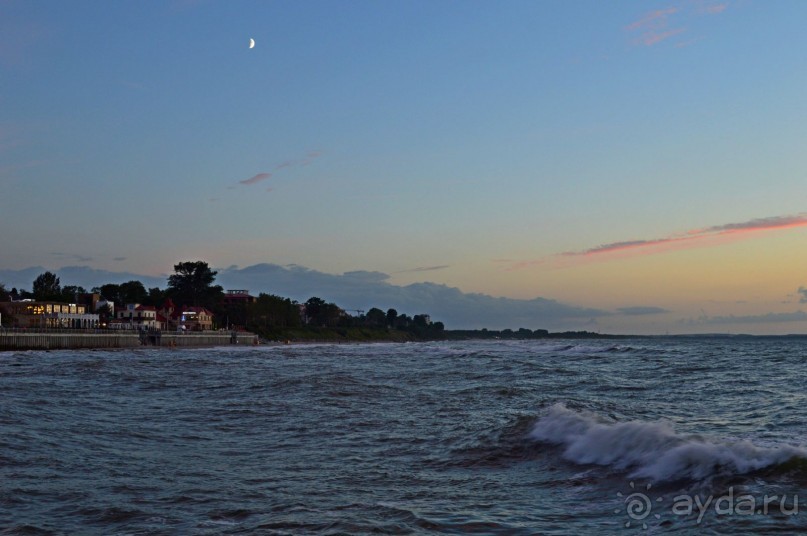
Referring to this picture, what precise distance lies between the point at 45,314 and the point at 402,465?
125 meters

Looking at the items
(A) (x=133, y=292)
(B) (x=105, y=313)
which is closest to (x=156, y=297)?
(A) (x=133, y=292)

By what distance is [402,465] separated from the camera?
11344 millimetres

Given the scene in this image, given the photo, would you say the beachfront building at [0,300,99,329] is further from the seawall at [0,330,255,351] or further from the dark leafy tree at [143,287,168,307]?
the dark leafy tree at [143,287,168,307]

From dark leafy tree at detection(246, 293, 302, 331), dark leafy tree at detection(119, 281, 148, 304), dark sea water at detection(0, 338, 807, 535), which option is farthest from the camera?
dark leafy tree at detection(246, 293, 302, 331)

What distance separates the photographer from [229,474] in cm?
1041

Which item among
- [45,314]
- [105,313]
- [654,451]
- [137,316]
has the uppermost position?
[105,313]

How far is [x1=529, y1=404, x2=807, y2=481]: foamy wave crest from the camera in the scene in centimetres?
970

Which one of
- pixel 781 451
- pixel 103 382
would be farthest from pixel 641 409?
pixel 103 382

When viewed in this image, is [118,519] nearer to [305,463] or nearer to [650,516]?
[305,463]

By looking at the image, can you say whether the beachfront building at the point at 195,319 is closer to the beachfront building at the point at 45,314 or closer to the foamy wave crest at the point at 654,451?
the beachfront building at the point at 45,314

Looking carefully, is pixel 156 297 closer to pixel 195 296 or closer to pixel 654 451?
pixel 195 296

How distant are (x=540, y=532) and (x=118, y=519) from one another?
4.43 meters

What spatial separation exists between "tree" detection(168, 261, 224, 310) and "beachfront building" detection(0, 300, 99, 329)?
4994 centimetres

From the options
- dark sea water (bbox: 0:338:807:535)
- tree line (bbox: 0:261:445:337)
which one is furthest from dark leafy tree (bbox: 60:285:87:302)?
dark sea water (bbox: 0:338:807:535)
